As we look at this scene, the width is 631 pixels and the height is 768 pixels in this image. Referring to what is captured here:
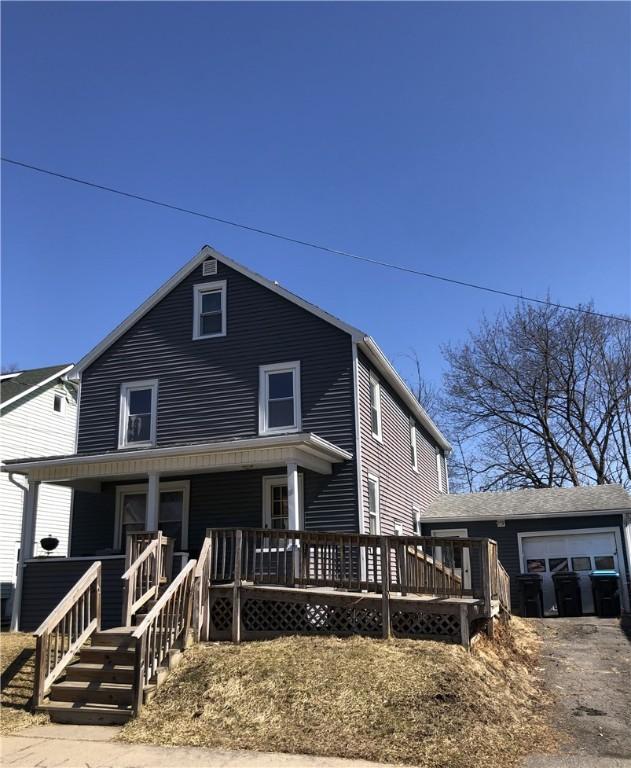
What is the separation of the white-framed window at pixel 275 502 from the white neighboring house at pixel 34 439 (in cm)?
911

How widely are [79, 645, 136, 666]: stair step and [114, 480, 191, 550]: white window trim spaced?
5.88m

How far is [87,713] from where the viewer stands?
27.2ft

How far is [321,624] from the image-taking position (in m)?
10.8

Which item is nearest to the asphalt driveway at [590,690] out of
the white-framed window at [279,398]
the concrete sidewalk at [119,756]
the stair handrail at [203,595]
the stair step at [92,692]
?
the concrete sidewalk at [119,756]

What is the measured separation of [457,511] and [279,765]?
15619mm

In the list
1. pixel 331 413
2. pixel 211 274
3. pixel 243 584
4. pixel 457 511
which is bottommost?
pixel 243 584

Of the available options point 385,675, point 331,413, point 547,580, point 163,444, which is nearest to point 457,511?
point 547,580

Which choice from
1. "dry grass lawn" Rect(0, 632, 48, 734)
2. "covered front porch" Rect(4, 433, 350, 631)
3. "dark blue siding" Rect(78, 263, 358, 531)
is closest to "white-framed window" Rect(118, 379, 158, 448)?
"dark blue siding" Rect(78, 263, 358, 531)

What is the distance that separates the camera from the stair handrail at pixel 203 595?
10.4 metres

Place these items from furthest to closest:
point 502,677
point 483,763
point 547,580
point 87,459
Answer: point 547,580 → point 87,459 → point 502,677 → point 483,763

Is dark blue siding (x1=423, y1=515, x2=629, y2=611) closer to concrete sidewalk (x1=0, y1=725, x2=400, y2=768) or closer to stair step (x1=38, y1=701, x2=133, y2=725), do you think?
stair step (x1=38, y1=701, x2=133, y2=725)

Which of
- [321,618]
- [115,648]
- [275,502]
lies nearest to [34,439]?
[275,502]

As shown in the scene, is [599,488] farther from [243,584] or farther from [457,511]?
[243,584]

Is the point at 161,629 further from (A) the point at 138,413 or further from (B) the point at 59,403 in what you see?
(B) the point at 59,403
